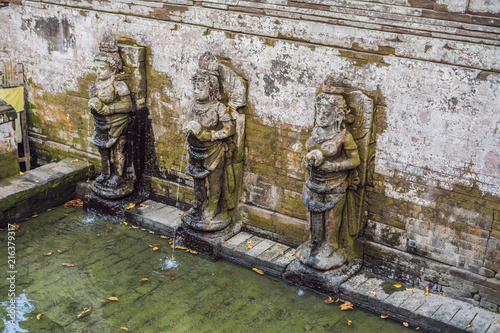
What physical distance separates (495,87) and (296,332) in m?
3.61

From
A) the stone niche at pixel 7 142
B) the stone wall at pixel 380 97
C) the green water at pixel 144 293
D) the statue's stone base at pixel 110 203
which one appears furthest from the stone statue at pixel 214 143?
the stone niche at pixel 7 142

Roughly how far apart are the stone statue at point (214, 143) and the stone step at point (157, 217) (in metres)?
0.40

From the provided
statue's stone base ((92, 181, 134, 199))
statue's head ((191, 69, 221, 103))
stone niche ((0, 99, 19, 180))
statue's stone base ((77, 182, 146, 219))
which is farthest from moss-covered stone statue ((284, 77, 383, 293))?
stone niche ((0, 99, 19, 180))

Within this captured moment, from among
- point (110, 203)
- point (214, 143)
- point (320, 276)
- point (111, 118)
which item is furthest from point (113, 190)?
point (320, 276)

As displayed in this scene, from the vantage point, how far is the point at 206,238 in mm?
8352

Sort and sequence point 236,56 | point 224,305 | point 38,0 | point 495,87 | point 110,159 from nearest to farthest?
1. point 495,87
2. point 224,305
3. point 236,56
4. point 110,159
5. point 38,0

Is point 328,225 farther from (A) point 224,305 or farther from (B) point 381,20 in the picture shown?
(B) point 381,20

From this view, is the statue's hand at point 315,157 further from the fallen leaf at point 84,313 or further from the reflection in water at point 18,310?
the reflection in water at point 18,310

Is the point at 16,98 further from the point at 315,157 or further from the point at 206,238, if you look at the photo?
the point at 315,157

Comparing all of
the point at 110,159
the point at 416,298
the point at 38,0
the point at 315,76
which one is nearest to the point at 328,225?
the point at 416,298

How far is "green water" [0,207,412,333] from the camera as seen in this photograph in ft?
22.6

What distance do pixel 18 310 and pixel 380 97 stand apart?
520cm

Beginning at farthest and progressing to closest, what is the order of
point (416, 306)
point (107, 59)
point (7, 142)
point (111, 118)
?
point (7, 142)
point (111, 118)
point (107, 59)
point (416, 306)

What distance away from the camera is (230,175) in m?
8.39
